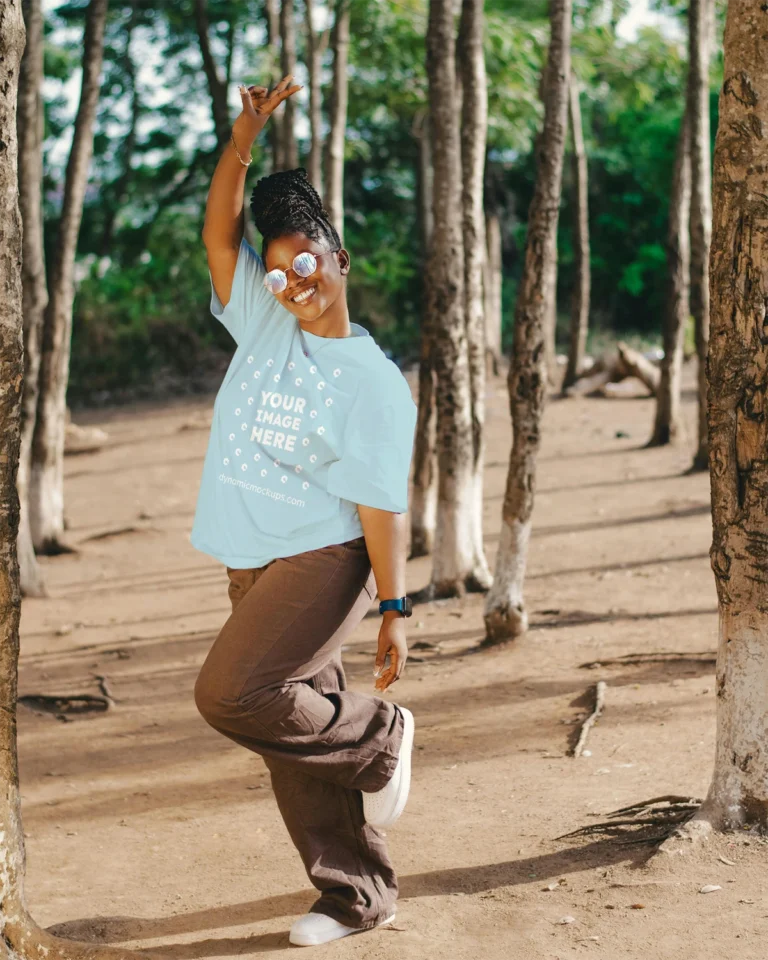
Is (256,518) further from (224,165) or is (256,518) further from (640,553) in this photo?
(640,553)

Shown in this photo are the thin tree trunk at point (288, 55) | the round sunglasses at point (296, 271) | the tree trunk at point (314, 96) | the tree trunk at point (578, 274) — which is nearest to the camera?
the round sunglasses at point (296, 271)

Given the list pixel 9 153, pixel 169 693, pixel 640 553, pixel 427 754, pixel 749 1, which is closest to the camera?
pixel 9 153

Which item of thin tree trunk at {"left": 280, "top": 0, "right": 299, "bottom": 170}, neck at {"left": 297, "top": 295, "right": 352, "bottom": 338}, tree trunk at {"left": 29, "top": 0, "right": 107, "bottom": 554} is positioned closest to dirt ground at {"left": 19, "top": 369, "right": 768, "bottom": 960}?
tree trunk at {"left": 29, "top": 0, "right": 107, "bottom": 554}

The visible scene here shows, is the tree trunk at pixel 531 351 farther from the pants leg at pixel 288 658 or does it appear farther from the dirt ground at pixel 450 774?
the pants leg at pixel 288 658

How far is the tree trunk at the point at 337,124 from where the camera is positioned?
12.3m

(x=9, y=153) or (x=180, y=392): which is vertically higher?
(x=9, y=153)

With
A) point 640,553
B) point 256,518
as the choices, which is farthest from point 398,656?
point 640,553

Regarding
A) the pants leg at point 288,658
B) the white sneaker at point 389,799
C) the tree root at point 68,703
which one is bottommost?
the tree root at point 68,703

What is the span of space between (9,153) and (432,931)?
2.38 meters

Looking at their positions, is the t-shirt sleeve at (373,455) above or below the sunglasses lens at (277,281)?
below

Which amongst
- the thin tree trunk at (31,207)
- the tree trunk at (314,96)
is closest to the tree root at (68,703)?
the thin tree trunk at (31,207)

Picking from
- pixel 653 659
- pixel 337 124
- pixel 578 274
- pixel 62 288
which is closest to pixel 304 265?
pixel 653 659

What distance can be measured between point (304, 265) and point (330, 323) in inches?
7.0

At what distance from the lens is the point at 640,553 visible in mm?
9633
